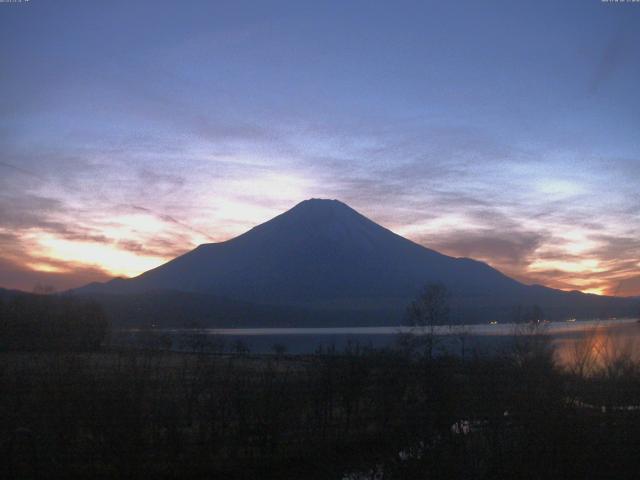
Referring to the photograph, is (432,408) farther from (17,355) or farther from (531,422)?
(17,355)

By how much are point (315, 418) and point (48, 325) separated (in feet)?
14.8

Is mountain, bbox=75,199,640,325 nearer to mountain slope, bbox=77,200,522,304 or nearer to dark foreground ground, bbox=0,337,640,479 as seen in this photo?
mountain slope, bbox=77,200,522,304

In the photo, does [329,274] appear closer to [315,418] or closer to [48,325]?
[48,325]

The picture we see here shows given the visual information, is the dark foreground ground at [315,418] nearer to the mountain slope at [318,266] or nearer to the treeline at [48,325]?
the treeline at [48,325]

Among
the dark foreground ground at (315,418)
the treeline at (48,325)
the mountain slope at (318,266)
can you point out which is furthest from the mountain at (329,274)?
the dark foreground ground at (315,418)

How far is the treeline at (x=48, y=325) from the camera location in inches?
354

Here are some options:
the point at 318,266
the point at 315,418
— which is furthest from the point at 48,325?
the point at 318,266

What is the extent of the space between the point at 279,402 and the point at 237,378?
63 cm

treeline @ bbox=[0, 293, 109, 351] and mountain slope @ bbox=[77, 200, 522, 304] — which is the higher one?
mountain slope @ bbox=[77, 200, 522, 304]

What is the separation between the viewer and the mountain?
53.2 meters

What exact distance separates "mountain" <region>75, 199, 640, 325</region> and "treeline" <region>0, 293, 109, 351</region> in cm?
2389

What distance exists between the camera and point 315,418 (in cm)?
852

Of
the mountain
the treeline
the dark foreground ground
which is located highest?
the mountain

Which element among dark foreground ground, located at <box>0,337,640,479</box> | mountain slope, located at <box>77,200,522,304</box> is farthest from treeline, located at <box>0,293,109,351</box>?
mountain slope, located at <box>77,200,522,304</box>
